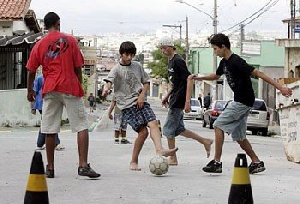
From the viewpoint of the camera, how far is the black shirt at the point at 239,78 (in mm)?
10023

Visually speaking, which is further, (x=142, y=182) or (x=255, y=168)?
(x=255, y=168)

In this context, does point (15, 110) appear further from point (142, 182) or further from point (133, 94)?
point (142, 182)

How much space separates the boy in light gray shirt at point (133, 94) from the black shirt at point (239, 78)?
3.74 ft

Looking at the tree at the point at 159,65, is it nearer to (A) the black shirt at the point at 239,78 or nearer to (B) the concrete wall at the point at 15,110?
(B) the concrete wall at the point at 15,110

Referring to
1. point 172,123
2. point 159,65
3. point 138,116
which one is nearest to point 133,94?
point 138,116

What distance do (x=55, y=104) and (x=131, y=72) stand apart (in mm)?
1491

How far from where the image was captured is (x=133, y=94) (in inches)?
412

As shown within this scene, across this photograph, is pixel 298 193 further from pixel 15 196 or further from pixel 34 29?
pixel 34 29

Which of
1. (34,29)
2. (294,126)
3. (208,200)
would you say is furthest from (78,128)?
(34,29)

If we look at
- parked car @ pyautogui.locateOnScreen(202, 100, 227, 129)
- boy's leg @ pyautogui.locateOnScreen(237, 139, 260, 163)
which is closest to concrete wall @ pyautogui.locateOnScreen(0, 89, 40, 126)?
parked car @ pyautogui.locateOnScreen(202, 100, 227, 129)

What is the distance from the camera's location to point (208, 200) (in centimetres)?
783

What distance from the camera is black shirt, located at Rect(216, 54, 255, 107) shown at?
10.0 meters

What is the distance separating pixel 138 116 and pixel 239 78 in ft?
4.75

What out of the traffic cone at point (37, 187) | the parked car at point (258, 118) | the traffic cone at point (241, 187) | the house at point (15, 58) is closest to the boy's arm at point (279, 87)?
the traffic cone at point (241, 187)
